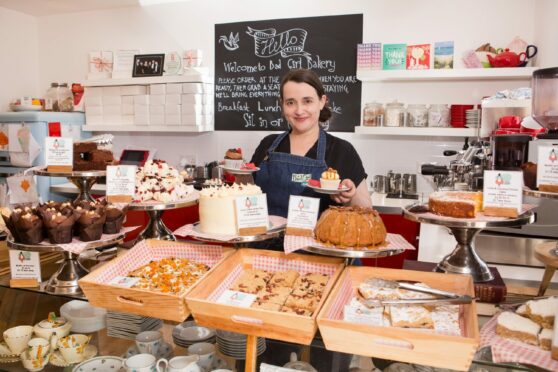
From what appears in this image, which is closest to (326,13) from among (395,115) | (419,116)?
(395,115)

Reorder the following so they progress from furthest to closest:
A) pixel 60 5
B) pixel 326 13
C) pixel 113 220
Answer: pixel 60 5 → pixel 326 13 → pixel 113 220

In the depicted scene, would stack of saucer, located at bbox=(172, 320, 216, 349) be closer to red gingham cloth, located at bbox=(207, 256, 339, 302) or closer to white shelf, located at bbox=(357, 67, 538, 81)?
red gingham cloth, located at bbox=(207, 256, 339, 302)

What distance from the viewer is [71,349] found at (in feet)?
5.78

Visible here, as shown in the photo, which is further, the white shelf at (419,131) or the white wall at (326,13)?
the white wall at (326,13)

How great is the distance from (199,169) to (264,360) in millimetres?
4058

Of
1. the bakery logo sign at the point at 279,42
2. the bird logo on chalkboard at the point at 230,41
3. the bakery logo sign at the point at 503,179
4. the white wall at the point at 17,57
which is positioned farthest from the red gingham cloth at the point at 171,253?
the white wall at the point at 17,57

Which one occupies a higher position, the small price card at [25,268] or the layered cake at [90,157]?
the layered cake at [90,157]

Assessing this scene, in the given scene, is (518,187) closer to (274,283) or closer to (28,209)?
(274,283)

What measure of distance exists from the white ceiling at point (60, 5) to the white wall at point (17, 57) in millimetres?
148

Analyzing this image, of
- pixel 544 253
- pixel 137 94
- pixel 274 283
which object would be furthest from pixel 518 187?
pixel 137 94

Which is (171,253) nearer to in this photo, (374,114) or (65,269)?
(65,269)

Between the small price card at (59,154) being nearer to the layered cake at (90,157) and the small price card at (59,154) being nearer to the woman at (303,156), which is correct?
the layered cake at (90,157)

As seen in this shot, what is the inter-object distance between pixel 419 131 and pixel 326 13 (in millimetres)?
1671

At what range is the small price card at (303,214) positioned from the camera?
1748 millimetres
